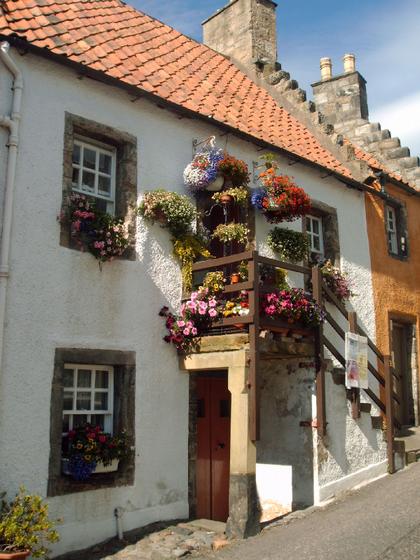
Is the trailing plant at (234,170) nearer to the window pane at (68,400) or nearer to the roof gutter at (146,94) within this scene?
the roof gutter at (146,94)

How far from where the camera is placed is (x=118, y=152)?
28.4 ft

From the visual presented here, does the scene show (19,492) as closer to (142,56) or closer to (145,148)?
(145,148)

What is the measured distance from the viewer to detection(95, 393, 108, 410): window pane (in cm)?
779

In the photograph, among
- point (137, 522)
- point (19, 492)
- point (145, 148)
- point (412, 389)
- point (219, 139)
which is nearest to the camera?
point (19, 492)

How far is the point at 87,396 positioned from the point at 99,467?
91 centimetres

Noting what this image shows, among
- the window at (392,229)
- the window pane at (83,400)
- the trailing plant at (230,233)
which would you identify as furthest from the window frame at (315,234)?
the window pane at (83,400)

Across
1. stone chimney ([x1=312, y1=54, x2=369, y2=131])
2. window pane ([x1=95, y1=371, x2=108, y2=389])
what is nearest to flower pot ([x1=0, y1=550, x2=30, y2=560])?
window pane ([x1=95, y1=371, x2=108, y2=389])

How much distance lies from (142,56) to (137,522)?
24.4 ft

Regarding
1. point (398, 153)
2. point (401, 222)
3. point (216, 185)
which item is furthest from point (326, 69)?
point (216, 185)

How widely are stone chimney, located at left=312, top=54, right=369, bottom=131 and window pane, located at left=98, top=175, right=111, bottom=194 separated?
28.8 feet

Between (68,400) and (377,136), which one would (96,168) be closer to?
(68,400)

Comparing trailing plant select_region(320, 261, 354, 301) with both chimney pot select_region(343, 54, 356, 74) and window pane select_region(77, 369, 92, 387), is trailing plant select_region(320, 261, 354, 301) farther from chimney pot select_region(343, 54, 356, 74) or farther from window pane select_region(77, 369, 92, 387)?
chimney pot select_region(343, 54, 356, 74)

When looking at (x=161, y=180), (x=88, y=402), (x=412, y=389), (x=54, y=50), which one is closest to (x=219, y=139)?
(x=161, y=180)

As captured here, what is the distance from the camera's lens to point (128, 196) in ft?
27.7
